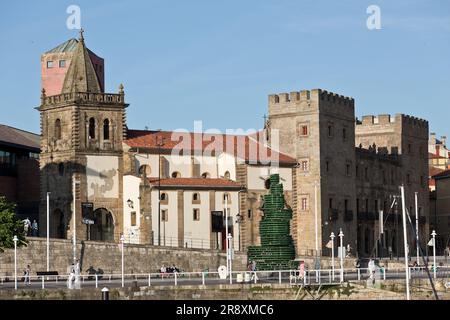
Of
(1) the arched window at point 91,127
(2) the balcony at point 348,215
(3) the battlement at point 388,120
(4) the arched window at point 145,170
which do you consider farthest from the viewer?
(3) the battlement at point 388,120

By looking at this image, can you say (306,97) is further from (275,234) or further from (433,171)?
(433,171)

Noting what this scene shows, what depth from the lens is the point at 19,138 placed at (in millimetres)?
136375

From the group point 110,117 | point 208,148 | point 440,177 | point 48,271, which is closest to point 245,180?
point 208,148

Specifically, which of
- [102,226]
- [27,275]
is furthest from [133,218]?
[27,275]

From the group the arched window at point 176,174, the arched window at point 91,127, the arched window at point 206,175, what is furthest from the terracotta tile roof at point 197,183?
the arched window at point 91,127

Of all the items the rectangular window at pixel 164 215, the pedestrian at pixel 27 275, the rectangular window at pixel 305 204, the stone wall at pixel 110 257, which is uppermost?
the rectangular window at pixel 305 204

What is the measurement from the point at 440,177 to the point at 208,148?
137 feet

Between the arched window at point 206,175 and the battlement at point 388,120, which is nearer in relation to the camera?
the arched window at point 206,175

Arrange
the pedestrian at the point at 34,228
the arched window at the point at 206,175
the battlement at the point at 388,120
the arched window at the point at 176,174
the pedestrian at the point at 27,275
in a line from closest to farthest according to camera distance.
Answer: the pedestrian at the point at 27,275 → the pedestrian at the point at 34,228 → the arched window at the point at 176,174 → the arched window at the point at 206,175 → the battlement at the point at 388,120

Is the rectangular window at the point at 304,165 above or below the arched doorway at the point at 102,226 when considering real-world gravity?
above

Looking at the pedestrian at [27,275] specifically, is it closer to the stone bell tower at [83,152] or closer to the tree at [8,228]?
the tree at [8,228]

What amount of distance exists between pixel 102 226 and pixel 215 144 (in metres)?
13.6

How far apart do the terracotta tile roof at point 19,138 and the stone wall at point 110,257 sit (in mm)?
26331

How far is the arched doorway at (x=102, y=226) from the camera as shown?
369ft
